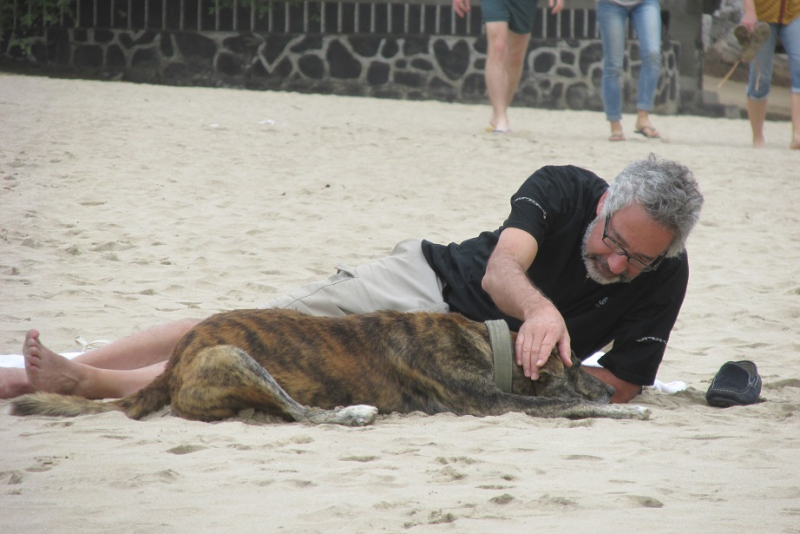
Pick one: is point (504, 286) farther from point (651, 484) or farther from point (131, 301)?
point (131, 301)

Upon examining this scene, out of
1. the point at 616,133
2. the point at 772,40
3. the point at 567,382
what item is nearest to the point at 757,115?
the point at 772,40

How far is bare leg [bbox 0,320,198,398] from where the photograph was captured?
4.00m

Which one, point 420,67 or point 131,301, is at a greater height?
point 420,67

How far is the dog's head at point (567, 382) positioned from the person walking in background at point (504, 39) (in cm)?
710

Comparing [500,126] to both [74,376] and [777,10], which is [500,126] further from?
[74,376]

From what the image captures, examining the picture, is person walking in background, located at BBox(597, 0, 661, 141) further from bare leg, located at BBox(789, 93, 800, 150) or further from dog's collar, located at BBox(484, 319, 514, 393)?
dog's collar, located at BBox(484, 319, 514, 393)

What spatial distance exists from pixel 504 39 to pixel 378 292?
6.83 meters

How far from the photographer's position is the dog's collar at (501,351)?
13.2 ft

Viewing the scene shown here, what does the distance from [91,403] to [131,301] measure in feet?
6.28

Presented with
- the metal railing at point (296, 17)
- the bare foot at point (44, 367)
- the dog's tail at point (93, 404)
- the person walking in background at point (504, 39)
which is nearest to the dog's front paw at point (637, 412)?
the dog's tail at point (93, 404)

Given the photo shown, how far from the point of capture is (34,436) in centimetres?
342

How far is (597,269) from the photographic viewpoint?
4.16 m

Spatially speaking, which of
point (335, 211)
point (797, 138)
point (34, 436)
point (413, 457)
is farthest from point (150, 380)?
point (797, 138)

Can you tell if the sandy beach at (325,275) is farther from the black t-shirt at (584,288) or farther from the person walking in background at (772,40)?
the person walking in background at (772,40)
